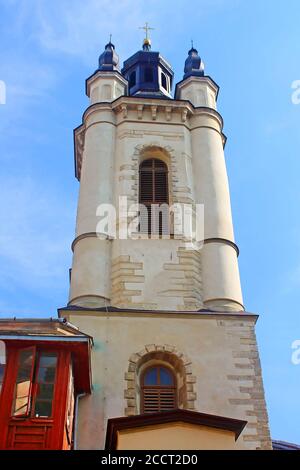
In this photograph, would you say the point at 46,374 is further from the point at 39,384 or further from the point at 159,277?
the point at 159,277

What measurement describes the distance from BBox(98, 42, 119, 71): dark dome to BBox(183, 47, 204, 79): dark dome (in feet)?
9.01

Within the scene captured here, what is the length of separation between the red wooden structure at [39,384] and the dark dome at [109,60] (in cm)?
1447

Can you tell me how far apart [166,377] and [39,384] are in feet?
15.9

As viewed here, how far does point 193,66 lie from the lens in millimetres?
27094

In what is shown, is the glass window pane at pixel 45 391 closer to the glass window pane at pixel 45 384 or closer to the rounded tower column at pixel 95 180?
the glass window pane at pixel 45 384

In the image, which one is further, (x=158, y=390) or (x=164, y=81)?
(x=164, y=81)

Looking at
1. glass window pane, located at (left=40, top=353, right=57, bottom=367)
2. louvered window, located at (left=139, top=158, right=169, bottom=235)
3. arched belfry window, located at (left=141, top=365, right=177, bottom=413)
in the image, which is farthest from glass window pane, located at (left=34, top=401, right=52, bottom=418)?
louvered window, located at (left=139, top=158, right=169, bottom=235)

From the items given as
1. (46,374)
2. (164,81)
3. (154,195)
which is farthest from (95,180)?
(46,374)

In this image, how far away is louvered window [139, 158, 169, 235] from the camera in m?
20.4

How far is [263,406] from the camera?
641 inches
